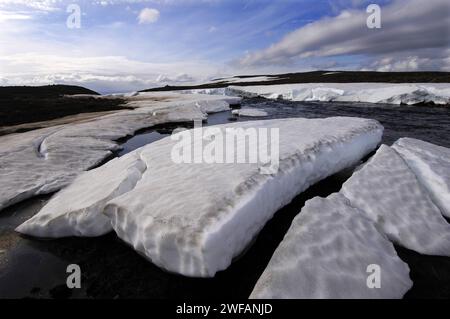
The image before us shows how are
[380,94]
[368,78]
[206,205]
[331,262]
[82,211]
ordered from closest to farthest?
[331,262] → [206,205] → [82,211] → [380,94] → [368,78]

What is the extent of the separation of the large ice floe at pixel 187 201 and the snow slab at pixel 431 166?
1095 millimetres

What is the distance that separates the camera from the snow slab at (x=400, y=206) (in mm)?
3475

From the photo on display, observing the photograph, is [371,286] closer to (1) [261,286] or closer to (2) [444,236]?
(1) [261,286]

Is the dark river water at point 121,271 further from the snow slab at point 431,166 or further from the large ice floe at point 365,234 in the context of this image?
the snow slab at point 431,166

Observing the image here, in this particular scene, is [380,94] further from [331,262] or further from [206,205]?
[206,205]

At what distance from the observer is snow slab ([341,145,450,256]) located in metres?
3.47

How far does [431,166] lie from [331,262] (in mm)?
3319

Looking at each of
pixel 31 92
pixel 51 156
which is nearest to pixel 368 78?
pixel 51 156

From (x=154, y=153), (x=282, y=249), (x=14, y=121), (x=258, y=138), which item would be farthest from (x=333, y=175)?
(x=14, y=121)

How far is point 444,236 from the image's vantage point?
349cm

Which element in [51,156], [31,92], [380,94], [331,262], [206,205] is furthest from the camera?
[31,92]

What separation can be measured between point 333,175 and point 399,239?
236cm

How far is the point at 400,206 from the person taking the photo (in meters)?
3.94
